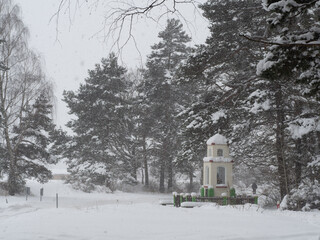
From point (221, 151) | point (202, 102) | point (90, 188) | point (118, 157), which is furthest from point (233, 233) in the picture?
point (118, 157)

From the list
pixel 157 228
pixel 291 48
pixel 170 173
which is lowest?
pixel 157 228

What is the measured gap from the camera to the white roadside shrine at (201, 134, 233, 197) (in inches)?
629

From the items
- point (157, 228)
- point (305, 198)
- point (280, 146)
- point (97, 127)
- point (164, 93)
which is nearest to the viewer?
point (157, 228)

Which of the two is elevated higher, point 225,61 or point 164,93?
point 164,93

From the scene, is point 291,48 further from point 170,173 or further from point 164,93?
point 170,173

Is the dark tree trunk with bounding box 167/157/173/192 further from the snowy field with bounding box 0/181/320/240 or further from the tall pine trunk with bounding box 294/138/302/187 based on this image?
the snowy field with bounding box 0/181/320/240

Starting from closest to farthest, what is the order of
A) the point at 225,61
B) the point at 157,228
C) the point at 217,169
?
the point at 157,228 < the point at 225,61 < the point at 217,169

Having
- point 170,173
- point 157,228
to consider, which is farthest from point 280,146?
point 170,173

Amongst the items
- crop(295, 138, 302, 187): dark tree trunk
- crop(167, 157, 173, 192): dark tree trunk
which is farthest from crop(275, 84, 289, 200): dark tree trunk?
crop(167, 157, 173, 192): dark tree trunk

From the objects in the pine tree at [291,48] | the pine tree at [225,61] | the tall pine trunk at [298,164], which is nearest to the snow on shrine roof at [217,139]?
the pine tree at [225,61]

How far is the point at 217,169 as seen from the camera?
636 inches

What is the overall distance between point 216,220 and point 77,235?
3.85 meters

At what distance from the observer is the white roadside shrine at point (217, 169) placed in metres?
16.0

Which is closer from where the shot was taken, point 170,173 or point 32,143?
point 32,143
